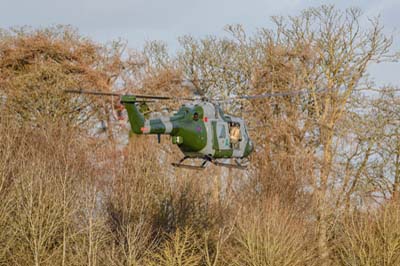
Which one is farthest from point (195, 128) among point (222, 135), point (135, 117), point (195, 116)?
point (135, 117)

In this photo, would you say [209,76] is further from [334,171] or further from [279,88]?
[334,171]

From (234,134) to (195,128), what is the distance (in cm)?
113

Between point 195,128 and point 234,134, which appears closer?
point 195,128

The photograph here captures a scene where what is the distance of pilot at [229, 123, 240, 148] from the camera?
46.0 feet

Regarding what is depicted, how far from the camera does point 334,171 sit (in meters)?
29.8

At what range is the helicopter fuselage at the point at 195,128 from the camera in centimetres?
1299

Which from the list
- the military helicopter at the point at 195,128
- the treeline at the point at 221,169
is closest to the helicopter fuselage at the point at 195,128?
the military helicopter at the point at 195,128

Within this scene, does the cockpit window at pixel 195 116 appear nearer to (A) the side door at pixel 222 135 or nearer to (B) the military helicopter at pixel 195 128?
(B) the military helicopter at pixel 195 128

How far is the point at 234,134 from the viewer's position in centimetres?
1411

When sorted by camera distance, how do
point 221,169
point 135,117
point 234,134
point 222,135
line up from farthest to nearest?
point 221,169 → point 234,134 → point 222,135 → point 135,117

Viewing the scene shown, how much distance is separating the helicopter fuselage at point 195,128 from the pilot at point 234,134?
0.06ft

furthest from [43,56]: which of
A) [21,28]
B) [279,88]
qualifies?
[279,88]

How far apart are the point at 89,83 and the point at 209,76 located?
5286 mm

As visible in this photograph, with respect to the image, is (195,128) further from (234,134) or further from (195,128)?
(234,134)
